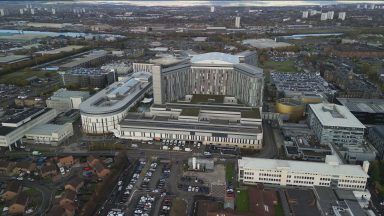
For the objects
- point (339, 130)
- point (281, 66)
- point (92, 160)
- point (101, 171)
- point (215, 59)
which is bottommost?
point (101, 171)

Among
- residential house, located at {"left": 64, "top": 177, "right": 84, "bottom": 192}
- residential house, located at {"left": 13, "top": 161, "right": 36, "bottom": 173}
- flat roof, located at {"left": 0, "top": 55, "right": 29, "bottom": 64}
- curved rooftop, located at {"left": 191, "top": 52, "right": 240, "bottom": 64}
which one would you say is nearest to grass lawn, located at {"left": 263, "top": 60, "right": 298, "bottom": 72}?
curved rooftop, located at {"left": 191, "top": 52, "right": 240, "bottom": 64}

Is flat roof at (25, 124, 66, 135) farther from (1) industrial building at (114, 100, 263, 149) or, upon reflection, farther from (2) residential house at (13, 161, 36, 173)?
(1) industrial building at (114, 100, 263, 149)

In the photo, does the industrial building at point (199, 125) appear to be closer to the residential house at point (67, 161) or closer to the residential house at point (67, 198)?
the residential house at point (67, 161)

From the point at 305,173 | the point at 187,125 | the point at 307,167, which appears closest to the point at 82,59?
the point at 187,125

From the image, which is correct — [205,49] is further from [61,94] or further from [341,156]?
[341,156]

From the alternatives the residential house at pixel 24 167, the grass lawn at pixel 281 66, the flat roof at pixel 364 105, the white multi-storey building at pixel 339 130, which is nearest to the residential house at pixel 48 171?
the residential house at pixel 24 167

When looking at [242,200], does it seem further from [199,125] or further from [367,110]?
[367,110]
